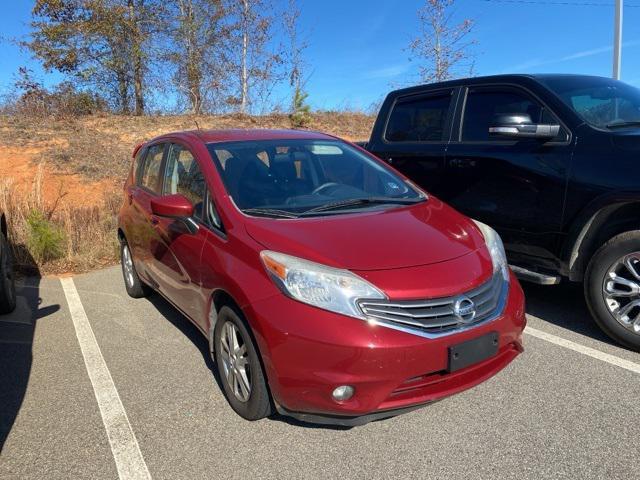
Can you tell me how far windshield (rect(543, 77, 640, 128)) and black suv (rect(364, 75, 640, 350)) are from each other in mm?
11

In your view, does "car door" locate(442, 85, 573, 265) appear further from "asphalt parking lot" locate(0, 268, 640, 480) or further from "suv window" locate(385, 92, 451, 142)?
"asphalt parking lot" locate(0, 268, 640, 480)

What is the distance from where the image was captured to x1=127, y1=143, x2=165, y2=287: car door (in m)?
4.38

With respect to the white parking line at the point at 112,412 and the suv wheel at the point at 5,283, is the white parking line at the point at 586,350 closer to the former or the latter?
the white parking line at the point at 112,412

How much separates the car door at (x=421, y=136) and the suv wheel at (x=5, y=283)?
3939mm

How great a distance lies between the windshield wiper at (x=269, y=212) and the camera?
3.12m

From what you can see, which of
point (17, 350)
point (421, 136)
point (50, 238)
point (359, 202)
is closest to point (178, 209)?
point (359, 202)

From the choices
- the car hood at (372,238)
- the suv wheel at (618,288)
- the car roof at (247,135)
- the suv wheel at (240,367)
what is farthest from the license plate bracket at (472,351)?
the car roof at (247,135)

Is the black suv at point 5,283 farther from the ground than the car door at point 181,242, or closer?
closer

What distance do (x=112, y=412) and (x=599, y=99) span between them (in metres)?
4.47

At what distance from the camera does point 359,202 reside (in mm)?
3441

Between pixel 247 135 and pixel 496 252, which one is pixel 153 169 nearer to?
pixel 247 135

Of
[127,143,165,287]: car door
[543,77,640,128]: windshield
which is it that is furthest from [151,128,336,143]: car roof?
[543,77,640,128]: windshield

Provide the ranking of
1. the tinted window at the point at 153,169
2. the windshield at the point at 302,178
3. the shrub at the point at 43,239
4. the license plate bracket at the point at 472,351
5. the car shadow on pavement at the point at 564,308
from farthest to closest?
the shrub at the point at 43,239
the tinted window at the point at 153,169
the car shadow on pavement at the point at 564,308
the windshield at the point at 302,178
the license plate bracket at the point at 472,351

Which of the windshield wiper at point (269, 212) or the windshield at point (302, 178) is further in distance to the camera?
the windshield at point (302, 178)
